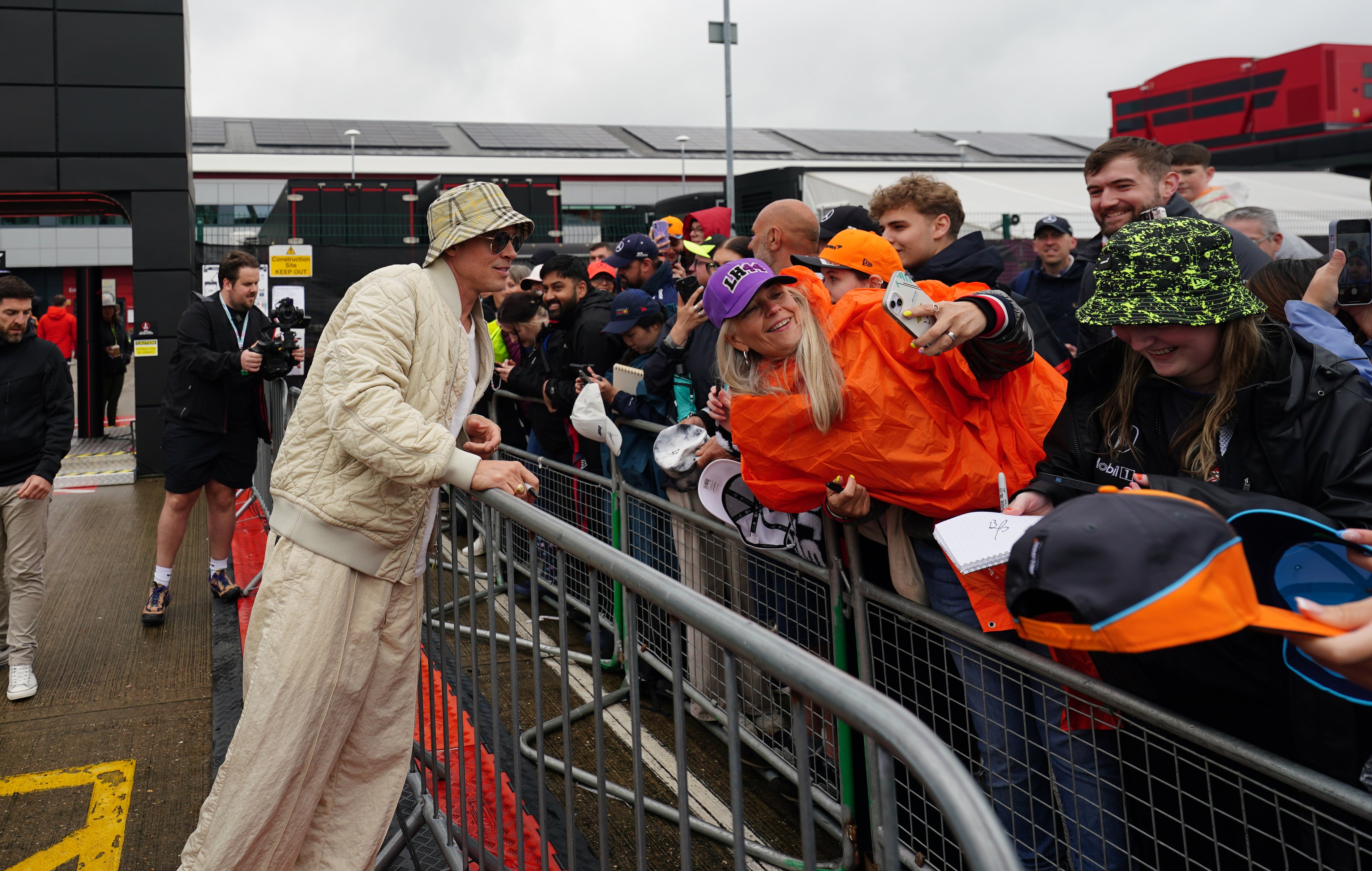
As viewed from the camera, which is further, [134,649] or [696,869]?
[134,649]

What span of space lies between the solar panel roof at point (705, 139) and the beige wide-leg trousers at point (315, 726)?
36.0m

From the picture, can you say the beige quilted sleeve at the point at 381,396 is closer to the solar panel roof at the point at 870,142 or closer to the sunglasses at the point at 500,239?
the sunglasses at the point at 500,239

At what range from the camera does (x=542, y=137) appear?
3822 centimetres

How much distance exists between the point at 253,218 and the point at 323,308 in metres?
3.35

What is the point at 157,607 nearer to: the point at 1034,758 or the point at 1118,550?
the point at 1034,758

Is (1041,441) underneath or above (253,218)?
underneath

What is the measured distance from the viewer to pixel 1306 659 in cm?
145

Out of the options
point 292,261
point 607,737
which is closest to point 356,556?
point 607,737

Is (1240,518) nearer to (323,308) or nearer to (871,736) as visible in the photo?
(871,736)

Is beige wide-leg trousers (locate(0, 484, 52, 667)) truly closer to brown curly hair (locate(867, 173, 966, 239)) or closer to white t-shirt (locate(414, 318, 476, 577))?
white t-shirt (locate(414, 318, 476, 577))

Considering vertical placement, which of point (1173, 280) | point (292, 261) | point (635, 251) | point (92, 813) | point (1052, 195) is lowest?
point (92, 813)

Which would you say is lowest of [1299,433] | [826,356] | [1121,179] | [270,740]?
[270,740]

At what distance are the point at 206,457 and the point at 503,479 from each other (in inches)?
141

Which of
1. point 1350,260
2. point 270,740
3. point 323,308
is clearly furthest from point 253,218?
point 1350,260
